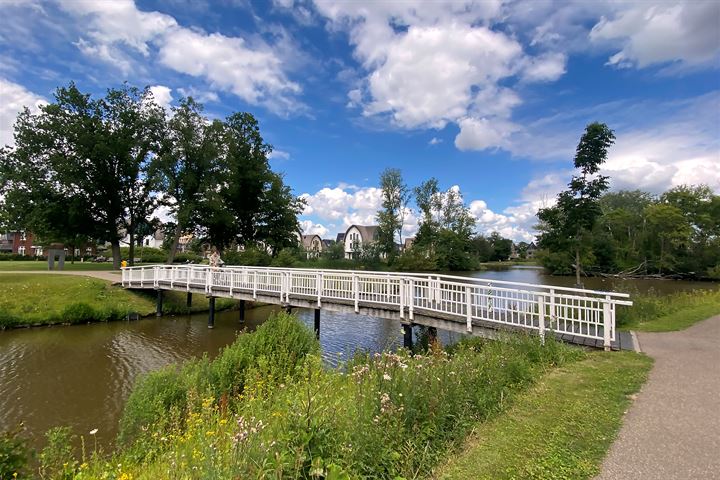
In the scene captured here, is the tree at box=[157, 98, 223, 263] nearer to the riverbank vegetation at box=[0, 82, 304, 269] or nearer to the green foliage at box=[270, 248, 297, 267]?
the riverbank vegetation at box=[0, 82, 304, 269]

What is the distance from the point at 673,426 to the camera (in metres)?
3.86

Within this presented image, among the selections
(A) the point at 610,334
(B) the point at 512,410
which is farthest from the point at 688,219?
(B) the point at 512,410

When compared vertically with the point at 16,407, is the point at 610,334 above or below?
above

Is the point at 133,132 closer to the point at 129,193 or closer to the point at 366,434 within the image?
the point at 129,193

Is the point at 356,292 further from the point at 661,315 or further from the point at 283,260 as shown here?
the point at 283,260

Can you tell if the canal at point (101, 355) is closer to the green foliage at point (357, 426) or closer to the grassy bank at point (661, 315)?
the green foliage at point (357, 426)

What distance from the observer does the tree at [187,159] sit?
92.8 feet

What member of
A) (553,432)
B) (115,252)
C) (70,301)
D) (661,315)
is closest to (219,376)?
(553,432)

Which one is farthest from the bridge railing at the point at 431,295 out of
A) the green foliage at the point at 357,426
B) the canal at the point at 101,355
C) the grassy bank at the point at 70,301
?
the green foliage at the point at 357,426

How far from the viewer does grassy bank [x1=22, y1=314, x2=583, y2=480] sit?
2809 millimetres

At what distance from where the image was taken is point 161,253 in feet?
170

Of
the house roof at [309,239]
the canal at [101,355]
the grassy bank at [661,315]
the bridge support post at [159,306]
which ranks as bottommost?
the canal at [101,355]

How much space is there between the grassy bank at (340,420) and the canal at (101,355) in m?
0.86

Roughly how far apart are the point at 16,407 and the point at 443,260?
177 ft
